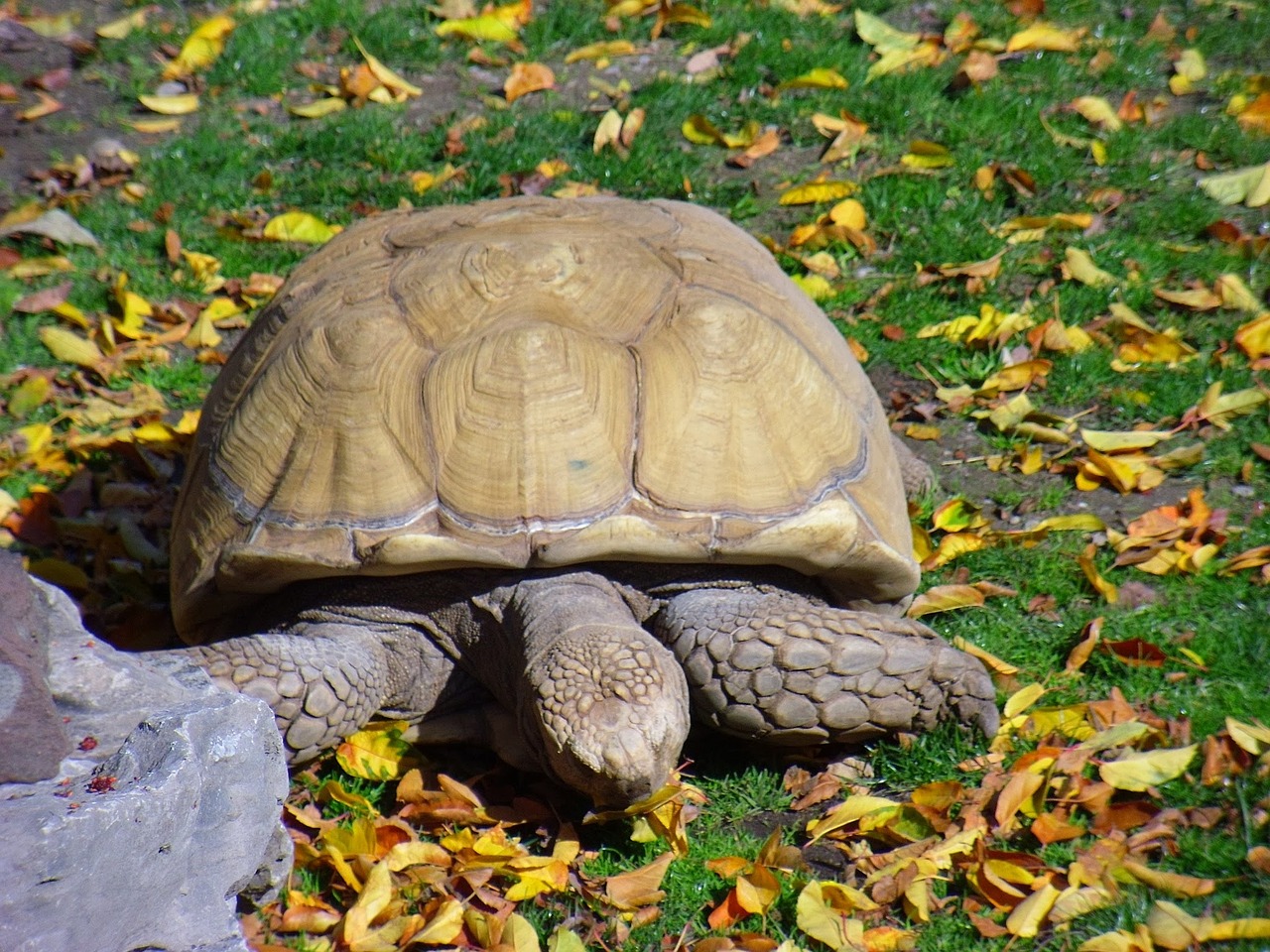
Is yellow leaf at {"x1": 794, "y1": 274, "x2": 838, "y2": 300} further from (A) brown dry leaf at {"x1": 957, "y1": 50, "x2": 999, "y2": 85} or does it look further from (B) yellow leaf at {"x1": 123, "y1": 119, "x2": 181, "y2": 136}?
(B) yellow leaf at {"x1": 123, "y1": 119, "x2": 181, "y2": 136}

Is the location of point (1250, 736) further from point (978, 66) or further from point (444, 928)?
point (978, 66)

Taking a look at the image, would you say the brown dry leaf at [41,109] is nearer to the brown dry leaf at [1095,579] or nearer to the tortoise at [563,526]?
the tortoise at [563,526]

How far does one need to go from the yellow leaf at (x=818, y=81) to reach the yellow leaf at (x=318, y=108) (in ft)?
6.82

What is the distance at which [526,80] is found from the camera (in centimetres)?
621

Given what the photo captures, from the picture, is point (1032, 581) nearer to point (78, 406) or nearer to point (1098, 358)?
point (1098, 358)

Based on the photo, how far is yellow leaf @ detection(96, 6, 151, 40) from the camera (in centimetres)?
673

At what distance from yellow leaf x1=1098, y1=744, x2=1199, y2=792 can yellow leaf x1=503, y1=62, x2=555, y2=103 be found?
170 inches

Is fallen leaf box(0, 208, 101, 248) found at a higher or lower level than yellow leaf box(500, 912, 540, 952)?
lower

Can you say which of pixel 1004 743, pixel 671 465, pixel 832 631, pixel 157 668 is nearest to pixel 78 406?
pixel 157 668

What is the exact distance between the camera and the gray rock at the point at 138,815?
2119 millimetres

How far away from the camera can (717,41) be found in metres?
6.27

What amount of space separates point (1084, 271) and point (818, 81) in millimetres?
1711

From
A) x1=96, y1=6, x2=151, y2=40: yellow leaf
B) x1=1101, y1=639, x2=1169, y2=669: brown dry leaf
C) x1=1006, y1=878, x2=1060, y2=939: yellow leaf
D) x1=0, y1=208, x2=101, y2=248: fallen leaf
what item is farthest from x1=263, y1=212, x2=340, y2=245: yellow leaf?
x1=1006, y1=878, x2=1060, y2=939: yellow leaf

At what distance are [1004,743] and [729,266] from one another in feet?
4.67
